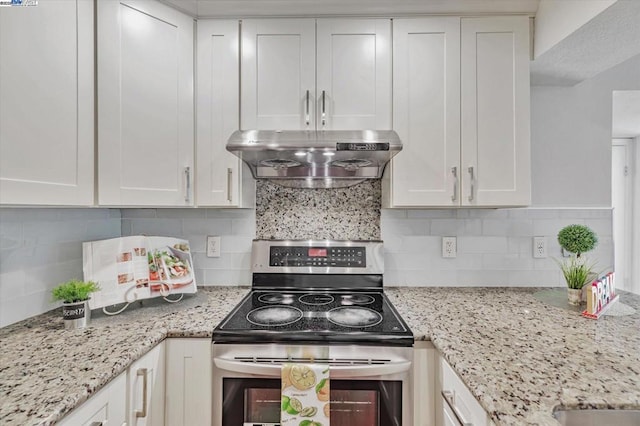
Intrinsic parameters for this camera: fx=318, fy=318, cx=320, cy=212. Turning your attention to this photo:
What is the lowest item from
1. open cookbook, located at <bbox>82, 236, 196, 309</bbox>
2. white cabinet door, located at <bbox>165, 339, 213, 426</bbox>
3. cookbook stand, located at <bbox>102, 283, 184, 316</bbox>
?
white cabinet door, located at <bbox>165, 339, 213, 426</bbox>

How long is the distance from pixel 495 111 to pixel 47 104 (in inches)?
73.2

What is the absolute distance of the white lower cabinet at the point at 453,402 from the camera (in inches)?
34.1

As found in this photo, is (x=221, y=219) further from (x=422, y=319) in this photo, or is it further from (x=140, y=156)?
(x=422, y=319)

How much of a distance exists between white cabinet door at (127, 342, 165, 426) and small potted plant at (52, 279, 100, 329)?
340mm

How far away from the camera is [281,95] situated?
1596 millimetres

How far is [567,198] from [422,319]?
127 cm

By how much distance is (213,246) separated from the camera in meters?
1.90

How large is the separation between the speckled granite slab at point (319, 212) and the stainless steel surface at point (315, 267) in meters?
0.10

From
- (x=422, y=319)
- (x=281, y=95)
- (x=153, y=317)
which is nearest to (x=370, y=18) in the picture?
(x=281, y=95)

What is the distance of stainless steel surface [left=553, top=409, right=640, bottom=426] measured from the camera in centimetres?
76

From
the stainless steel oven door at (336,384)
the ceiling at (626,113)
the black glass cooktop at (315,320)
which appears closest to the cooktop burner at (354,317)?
the black glass cooktop at (315,320)

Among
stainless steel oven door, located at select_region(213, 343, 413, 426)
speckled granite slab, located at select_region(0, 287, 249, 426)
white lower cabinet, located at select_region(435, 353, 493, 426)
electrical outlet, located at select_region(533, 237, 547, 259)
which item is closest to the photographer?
speckled granite slab, located at select_region(0, 287, 249, 426)

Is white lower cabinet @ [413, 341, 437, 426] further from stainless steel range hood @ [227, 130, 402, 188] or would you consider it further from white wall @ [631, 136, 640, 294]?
white wall @ [631, 136, 640, 294]

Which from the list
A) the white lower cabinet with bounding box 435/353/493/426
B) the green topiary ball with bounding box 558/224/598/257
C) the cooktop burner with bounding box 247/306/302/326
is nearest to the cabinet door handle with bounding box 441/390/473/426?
the white lower cabinet with bounding box 435/353/493/426
